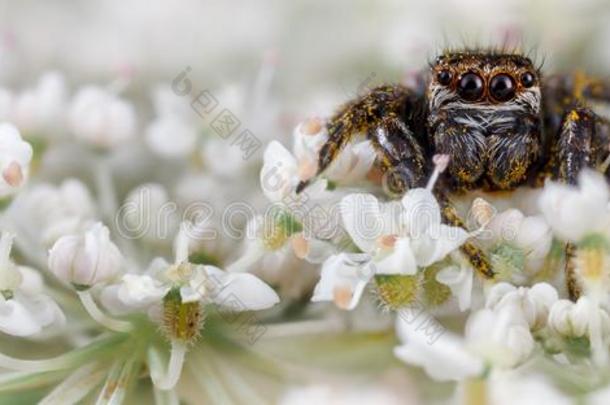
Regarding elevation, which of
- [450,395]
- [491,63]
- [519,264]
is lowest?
[450,395]

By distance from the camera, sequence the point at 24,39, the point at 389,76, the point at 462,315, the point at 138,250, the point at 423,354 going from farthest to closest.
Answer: the point at 24,39, the point at 389,76, the point at 138,250, the point at 462,315, the point at 423,354

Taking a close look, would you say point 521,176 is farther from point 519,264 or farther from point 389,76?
point 389,76

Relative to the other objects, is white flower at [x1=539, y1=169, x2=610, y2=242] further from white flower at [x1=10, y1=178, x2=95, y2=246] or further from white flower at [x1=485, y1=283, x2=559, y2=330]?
white flower at [x1=10, y1=178, x2=95, y2=246]

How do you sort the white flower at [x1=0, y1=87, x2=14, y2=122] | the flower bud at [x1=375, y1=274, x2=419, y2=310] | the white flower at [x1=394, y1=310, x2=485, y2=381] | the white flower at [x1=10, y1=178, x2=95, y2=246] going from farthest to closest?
the white flower at [x1=0, y1=87, x2=14, y2=122], the white flower at [x1=10, y1=178, x2=95, y2=246], the flower bud at [x1=375, y1=274, x2=419, y2=310], the white flower at [x1=394, y1=310, x2=485, y2=381]

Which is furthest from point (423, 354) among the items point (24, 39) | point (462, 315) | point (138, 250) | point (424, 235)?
point (24, 39)

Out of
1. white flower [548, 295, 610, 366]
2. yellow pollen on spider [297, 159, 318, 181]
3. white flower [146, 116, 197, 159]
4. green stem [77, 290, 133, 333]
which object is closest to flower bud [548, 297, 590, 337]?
white flower [548, 295, 610, 366]

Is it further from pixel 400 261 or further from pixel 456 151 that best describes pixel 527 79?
pixel 400 261
